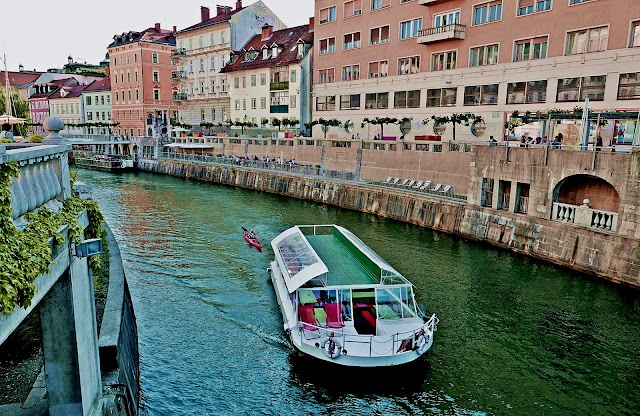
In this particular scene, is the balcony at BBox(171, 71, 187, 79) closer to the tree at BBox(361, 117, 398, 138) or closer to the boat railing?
the tree at BBox(361, 117, 398, 138)

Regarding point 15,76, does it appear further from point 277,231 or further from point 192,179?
point 277,231

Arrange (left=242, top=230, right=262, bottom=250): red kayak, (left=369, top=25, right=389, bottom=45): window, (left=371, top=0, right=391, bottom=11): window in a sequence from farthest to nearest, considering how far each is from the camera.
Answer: (left=369, top=25, right=389, bottom=45): window → (left=371, top=0, right=391, bottom=11): window → (left=242, top=230, right=262, bottom=250): red kayak

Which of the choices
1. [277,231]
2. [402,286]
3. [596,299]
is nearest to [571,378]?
[402,286]

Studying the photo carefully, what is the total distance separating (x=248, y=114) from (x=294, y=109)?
10.0m

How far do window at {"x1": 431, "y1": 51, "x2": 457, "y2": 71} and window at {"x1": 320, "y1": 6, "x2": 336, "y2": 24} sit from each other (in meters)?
16.1

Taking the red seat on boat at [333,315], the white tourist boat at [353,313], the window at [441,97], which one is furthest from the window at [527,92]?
the red seat on boat at [333,315]

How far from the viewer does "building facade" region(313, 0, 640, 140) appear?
33906 mm

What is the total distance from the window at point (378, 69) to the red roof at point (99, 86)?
67664mm

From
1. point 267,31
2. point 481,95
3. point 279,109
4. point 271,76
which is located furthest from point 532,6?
point 267,31

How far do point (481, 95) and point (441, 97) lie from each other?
4.21 meters

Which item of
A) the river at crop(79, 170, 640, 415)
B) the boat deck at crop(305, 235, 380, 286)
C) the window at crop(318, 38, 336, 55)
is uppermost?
the window at crop(318, 38, 336, 55)

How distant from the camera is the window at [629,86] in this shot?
32.5 m

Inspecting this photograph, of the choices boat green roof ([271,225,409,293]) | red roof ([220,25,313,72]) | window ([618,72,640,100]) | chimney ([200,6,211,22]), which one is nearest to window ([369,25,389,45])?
red roof ([220,25,313,72])

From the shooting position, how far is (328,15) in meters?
57.6
